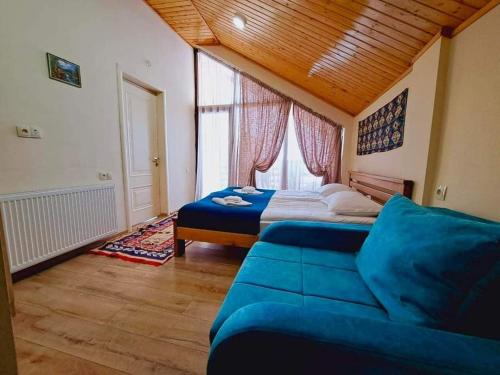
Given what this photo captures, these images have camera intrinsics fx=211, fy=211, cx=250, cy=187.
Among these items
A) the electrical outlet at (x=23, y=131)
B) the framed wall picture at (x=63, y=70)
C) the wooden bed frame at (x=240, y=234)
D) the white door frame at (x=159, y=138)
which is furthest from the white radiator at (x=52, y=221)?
the framed wall picture at (x=63, y=70)

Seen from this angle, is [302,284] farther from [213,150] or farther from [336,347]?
[213,150]

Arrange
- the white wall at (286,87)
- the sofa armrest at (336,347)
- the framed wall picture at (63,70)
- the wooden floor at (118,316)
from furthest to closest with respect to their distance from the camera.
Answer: the white wall at (286,87), the framed wall picture at (63,70), the wooden floor at (118,316), the sofa armrest at (336,347)

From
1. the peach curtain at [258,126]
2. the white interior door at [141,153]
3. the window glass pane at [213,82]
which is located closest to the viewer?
the white interior door at [141,153]

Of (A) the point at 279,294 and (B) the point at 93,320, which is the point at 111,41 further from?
(A) the point at 279,294

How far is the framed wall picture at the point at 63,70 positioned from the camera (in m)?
1.94

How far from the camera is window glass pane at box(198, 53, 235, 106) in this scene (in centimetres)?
443

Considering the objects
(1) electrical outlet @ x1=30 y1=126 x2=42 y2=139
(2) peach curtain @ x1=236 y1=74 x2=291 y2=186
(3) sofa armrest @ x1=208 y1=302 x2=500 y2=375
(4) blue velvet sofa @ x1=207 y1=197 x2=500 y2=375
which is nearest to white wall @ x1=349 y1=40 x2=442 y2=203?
(4) blue velvet sofa @ x1=207 y1=197 x2=500 y2=375

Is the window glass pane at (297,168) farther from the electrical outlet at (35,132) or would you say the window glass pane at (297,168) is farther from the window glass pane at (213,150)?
the electrical outlet at (35,132)

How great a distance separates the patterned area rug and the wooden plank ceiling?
9.12 feet

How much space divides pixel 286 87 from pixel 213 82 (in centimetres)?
158

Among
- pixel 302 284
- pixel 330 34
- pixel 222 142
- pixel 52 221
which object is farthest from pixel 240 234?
pixel 222 142

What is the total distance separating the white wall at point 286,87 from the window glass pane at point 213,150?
3.25ft

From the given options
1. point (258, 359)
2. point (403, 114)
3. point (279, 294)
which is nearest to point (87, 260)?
point (279, 294)

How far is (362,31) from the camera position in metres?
1.83
